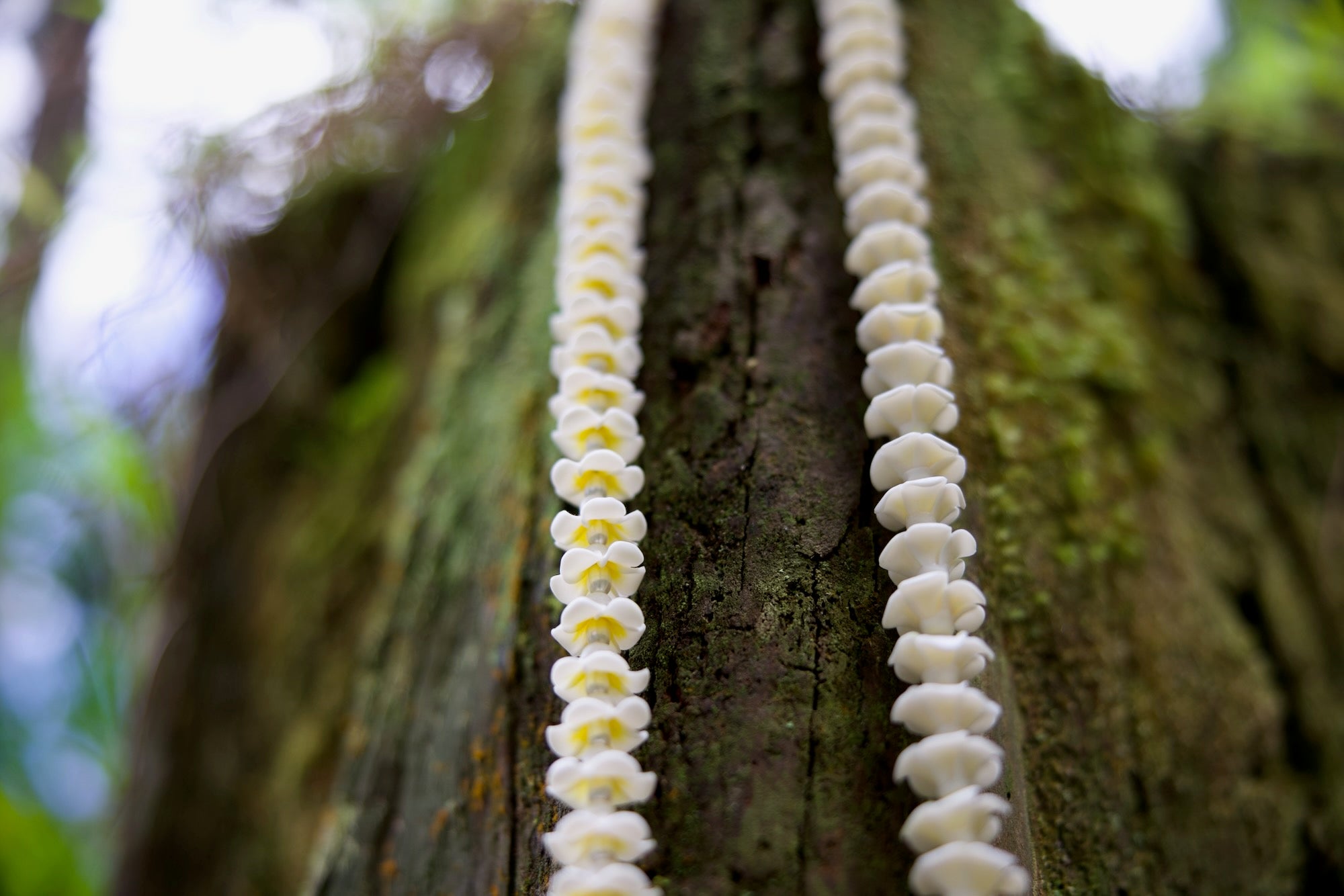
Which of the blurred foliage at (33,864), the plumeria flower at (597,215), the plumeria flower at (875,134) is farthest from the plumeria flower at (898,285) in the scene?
the blurred foliage at (33,864)

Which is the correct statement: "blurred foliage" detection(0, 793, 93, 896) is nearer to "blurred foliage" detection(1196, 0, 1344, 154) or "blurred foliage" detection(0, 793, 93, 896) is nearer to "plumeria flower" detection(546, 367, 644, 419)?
"plumeria flower" detection(546, 367, 644, 419)

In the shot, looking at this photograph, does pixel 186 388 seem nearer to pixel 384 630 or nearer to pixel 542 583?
pixel 384 630

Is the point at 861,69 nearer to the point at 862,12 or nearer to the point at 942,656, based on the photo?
the point at 862,12

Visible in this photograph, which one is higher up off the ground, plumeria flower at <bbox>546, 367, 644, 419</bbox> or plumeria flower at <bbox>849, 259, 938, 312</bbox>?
plumeria flower at <bbox>849, 259, 938, 312</bbox>

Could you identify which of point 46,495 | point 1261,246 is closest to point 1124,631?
point 1261,246

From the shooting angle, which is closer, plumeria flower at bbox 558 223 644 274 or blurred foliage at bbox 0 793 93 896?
plumeria flower at bbox 558 223 644 274

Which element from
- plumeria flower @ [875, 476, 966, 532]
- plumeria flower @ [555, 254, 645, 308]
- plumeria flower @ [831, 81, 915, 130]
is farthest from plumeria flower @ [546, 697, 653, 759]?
plumeria flower @ [831, 81, 915, 130]

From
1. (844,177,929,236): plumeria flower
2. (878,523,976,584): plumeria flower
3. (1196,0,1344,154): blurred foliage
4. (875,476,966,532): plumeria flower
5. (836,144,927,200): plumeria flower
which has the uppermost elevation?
(1196,0,1344,154): blurred foliage
